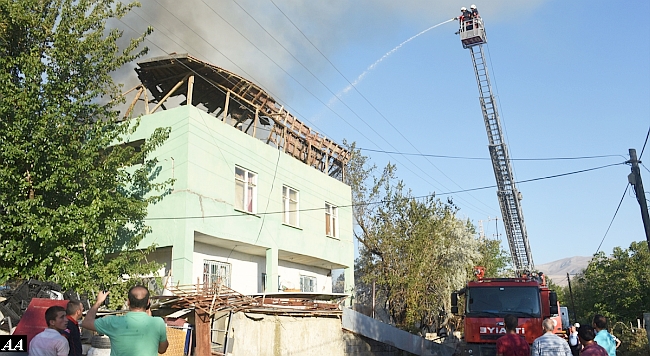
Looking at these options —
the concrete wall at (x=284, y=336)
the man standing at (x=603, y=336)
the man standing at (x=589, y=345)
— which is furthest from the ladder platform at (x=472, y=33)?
the man standing at (x=589, y=345)

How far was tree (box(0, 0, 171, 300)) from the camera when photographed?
488 inches

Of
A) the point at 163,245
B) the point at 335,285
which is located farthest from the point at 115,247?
the point at 335,285

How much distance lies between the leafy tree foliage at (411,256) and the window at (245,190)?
27.2 feet

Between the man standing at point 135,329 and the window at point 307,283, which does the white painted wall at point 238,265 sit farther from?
the man standing at point 135,329

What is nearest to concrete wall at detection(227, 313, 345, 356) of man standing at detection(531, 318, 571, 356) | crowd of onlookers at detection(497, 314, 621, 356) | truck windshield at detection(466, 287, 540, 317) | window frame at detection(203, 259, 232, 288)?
window frame at detection(203, 259, 232, 288)

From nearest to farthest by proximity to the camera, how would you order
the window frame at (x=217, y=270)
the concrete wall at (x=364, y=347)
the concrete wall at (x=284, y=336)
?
the concrete wall at (x=284, y=336) → the concrete wall at (x=364, y=347) → the window frame at (x=217, y=270)

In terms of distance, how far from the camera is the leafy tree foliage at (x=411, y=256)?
24.5m

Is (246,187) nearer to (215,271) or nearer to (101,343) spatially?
(215,271)

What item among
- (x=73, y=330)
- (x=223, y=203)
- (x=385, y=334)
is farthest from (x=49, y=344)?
(x=385, y=334)

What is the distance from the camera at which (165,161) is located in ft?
55.1

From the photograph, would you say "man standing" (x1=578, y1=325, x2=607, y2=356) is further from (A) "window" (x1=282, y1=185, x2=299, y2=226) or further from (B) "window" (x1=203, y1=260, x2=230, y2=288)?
(A) "window" (x1=282, y1=185, x2=299, y2=226)

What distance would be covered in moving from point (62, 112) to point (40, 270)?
3.53m

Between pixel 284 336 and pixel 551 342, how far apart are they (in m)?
9.68

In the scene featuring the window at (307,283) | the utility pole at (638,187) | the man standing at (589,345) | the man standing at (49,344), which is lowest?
the man standing at (589,345)
